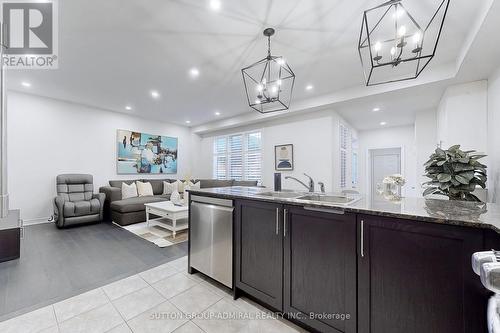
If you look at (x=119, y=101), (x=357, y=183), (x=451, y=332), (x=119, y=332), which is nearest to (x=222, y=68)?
(x=119, y=101)

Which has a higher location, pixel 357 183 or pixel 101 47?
pixel 101 47

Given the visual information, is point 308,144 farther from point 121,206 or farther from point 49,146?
point 49,146

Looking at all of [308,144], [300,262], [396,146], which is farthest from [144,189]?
[396,146]

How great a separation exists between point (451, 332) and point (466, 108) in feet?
11.4

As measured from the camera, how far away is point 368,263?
4.15 ft

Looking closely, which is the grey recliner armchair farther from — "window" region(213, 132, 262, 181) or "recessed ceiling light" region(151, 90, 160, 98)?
"window" region(213, 132, 262, 181)

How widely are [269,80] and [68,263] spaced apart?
368 cm

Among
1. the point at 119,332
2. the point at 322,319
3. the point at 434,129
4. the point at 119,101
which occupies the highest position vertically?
the point at 119,101

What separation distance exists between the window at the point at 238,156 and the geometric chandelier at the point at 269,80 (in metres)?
1.26

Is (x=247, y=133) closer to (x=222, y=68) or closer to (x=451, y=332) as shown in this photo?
(x=222, y=68)

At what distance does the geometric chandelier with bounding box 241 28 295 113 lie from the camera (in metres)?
2.22

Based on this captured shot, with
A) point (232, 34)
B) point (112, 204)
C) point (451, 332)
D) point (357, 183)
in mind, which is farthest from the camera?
point (357, 183)

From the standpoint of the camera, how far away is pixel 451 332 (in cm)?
104

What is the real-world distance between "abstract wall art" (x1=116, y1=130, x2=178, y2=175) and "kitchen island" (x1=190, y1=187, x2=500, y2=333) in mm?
5134
